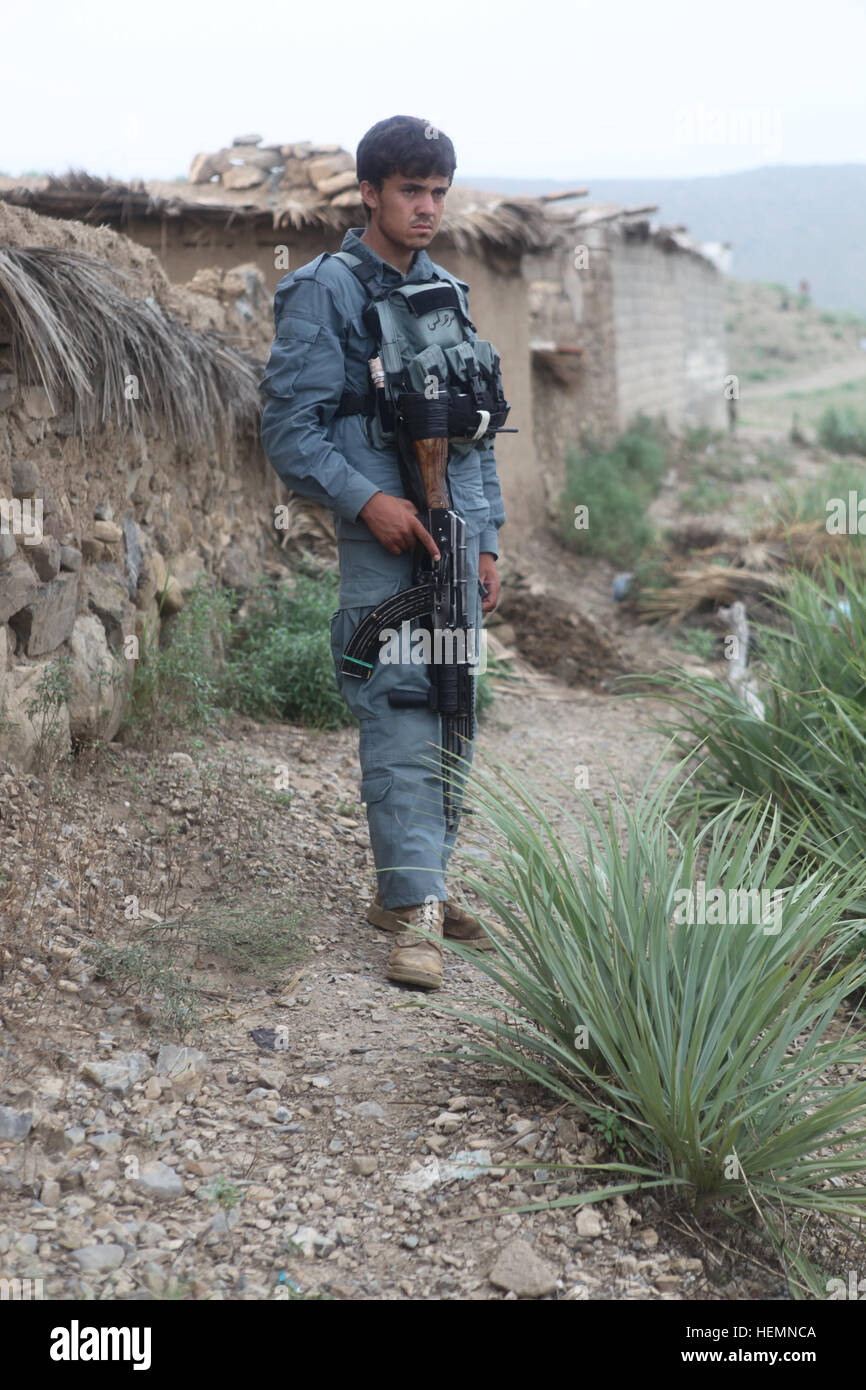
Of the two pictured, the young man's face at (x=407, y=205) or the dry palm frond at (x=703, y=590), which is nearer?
the young man's face at (x=407, y=205)

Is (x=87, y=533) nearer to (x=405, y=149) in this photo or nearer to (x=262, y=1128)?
(x=405, y=149)

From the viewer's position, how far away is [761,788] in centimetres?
365

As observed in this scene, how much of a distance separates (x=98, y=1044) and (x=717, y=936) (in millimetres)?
1195

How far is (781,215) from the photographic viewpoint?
4493 inches

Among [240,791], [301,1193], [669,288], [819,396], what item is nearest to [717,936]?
[301,1193]

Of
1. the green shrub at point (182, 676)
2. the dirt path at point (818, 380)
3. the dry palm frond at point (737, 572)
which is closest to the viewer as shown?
the green shrub at point (182, 676)

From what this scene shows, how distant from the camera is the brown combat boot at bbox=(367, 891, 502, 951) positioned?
118 inches

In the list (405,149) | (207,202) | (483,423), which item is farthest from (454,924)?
(207,202)

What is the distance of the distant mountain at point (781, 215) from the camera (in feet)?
319

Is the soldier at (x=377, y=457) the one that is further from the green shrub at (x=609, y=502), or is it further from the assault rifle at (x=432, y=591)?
the green shrub at (x=609, y=502)

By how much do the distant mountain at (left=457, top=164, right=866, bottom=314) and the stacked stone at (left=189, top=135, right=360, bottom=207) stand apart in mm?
82829

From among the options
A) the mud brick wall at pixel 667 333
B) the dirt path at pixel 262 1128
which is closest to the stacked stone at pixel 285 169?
the dirt path at pixel 262 1128

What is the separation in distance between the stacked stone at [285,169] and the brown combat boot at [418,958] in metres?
5.18

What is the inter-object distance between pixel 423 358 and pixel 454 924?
1.40m
